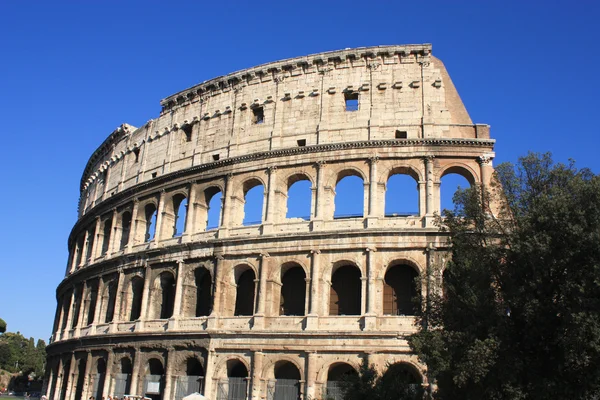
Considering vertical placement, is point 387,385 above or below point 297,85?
below

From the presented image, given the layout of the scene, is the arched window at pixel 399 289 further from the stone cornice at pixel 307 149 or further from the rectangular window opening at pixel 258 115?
the rectangular window opening at pixel 258 115

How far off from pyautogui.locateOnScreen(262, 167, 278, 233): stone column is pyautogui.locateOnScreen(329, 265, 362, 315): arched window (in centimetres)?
321

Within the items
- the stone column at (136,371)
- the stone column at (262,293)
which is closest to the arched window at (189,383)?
the stone column at (136,371)

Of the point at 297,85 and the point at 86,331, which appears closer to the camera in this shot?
the point at 297,85

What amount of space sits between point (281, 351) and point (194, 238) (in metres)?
6.63

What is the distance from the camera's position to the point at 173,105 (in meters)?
30.2

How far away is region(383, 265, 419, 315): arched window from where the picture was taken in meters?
22.0

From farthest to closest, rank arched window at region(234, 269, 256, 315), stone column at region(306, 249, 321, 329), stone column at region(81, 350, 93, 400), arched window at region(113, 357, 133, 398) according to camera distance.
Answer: stone column at region(81, 350, 93, 400)
arched window at region(113, 357, 133, 398)
arched window at region(234, 269, 256, 315)
stone column at region(306, 249, 321, 329)

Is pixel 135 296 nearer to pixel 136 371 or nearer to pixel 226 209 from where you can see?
pixel 136 371

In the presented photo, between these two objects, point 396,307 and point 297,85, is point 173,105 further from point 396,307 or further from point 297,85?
point 396,307

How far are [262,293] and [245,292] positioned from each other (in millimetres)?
1970

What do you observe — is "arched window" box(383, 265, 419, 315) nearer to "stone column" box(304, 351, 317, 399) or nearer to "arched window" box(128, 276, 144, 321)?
"stone column" box(304, 351, 317, 399)

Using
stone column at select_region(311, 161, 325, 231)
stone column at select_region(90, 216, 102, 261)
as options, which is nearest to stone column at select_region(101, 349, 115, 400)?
stone column at select_region(90, 216, 102, 261)

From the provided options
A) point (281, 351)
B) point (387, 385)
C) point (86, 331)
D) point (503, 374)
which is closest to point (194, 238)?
point (281, 351)
